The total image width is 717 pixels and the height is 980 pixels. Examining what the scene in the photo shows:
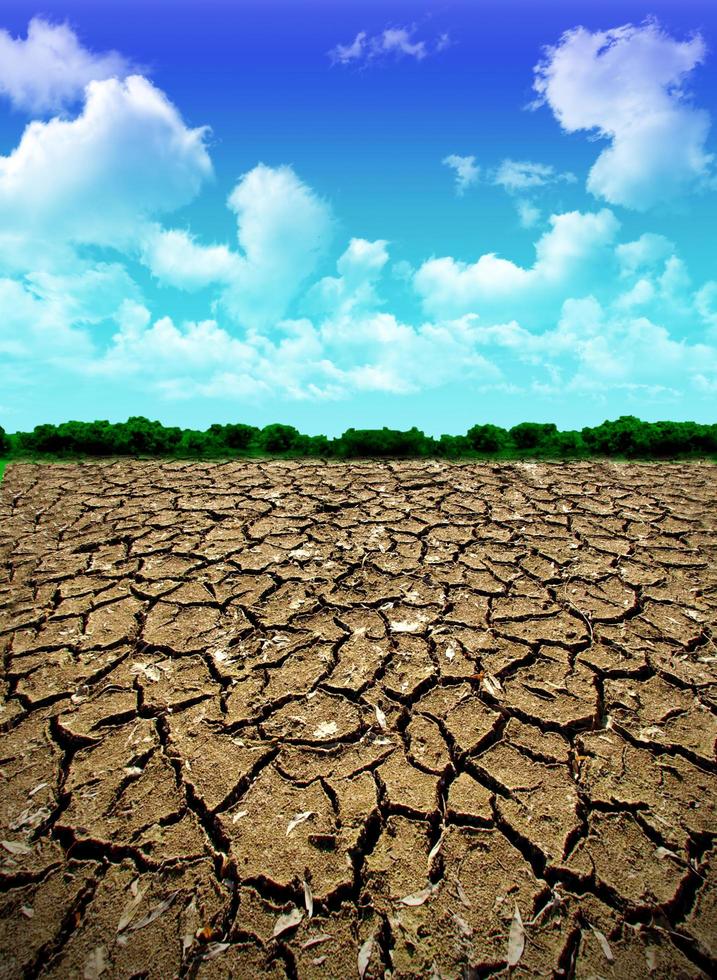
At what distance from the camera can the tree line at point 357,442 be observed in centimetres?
656

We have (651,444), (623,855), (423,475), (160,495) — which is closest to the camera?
(623,855)

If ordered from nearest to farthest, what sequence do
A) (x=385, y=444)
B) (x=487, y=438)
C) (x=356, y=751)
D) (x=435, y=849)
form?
1. (x=435, y=849)
2. (x=356, y=751)
3. (x=385, y=444)
4. (x=487, y=438)

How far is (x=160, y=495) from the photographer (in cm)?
511

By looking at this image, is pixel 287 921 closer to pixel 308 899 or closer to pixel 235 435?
pixel 308 899

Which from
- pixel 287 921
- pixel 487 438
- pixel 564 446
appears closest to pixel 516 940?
pixel 287 921

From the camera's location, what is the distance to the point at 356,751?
2.36 meters

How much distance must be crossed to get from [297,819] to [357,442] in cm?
483

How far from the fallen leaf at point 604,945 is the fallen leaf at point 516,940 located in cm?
24

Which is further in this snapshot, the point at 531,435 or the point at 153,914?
the point at 531,435

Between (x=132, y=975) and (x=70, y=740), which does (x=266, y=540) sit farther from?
(x=132, y=975)

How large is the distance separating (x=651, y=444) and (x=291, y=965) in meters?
6.65

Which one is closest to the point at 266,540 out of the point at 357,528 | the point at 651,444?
the point at 357,528

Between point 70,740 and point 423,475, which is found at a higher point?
point 423,475

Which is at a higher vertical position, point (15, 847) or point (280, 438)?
point (280, 438)
